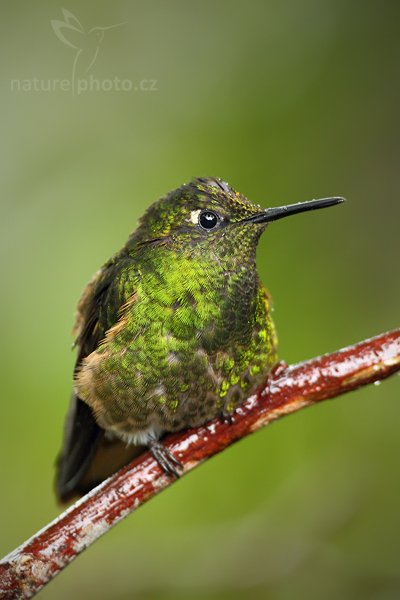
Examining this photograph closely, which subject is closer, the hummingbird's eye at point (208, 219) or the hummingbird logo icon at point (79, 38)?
the hummingbird's eye at point (208, 219)

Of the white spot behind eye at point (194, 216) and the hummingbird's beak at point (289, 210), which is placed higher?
the white spot behind eye at point (194, 216)

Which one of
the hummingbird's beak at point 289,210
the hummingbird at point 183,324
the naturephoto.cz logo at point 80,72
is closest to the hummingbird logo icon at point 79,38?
the naturephoto.cz logo at point 80,72

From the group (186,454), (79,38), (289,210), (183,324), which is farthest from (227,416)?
(79,38)

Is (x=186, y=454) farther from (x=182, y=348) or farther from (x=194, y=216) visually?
(x=194, y=216)

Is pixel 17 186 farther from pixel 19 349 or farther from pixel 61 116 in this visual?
pixel 19 349

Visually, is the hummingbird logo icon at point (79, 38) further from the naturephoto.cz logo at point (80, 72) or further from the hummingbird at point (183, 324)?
the hummingbird at point (183, 324)

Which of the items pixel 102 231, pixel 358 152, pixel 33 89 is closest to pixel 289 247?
pixel 358 152
